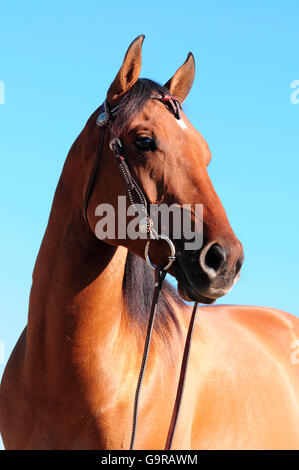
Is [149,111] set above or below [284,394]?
above

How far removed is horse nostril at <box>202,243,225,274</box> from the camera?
10.2 feet

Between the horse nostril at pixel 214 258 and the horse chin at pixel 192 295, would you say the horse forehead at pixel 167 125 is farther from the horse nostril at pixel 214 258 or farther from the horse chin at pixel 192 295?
the horse chin at pixel 192 295

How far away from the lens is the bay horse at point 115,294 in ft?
11.1

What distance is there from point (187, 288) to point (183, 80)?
5.23 ft

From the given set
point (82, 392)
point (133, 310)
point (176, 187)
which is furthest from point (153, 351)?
point (176, 187)

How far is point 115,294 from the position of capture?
12.3ft

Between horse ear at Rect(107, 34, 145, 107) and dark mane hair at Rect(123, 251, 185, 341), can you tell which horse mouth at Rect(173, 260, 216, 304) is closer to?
dark mane hair at Rect(123, 251, 185, 341)

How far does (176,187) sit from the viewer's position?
3381 millimetres

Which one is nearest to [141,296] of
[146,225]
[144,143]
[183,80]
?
[146,225]

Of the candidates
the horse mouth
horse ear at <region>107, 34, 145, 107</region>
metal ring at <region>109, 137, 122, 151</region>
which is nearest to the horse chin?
the horse mouth

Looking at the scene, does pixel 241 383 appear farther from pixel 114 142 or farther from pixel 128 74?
pixel 128 74
